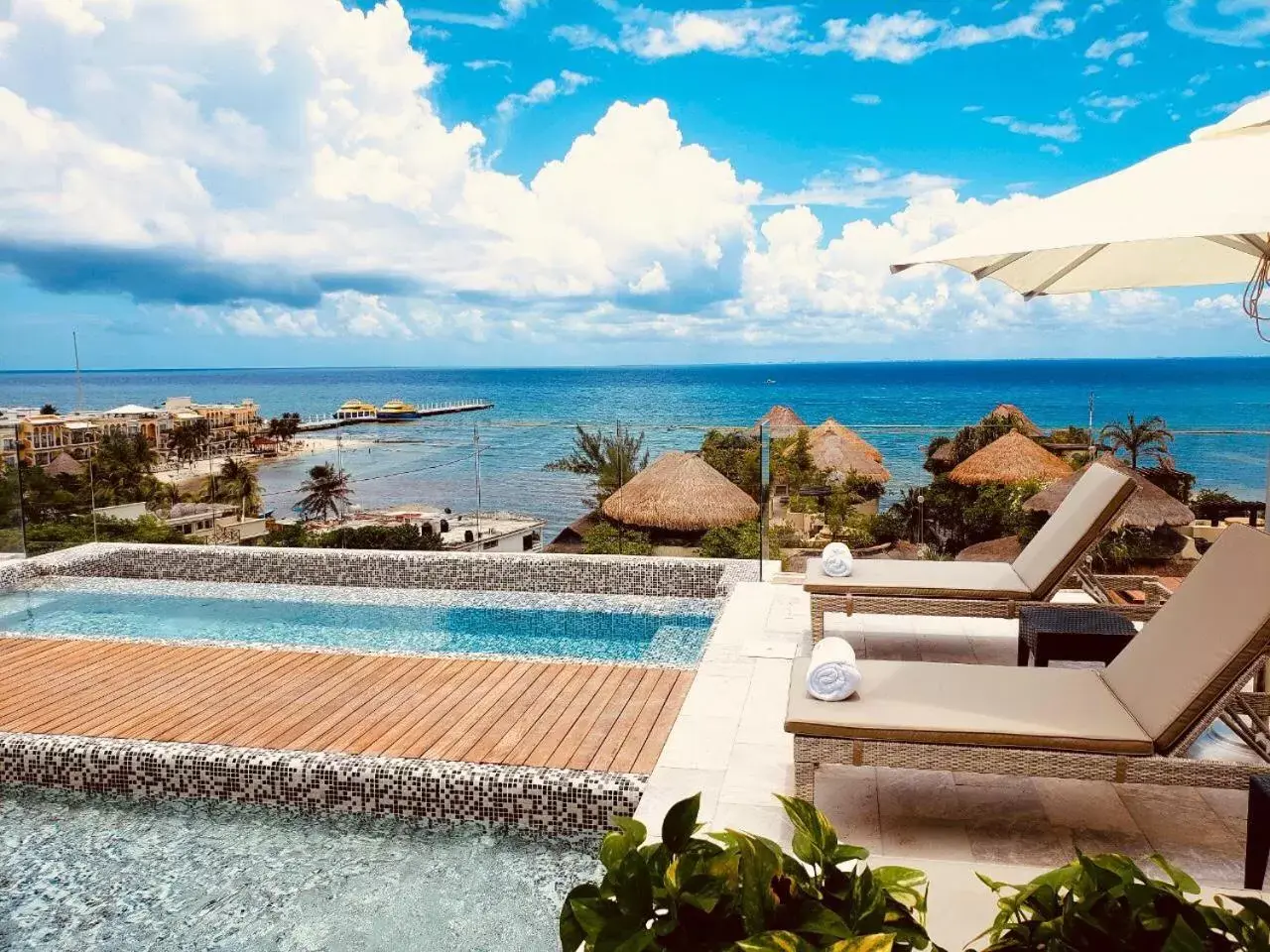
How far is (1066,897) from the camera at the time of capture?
837 mm

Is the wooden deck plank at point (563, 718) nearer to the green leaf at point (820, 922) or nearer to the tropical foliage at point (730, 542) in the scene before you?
the tropical foliage at point (730, 542)

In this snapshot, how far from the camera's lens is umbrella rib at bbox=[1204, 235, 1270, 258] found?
357 cm

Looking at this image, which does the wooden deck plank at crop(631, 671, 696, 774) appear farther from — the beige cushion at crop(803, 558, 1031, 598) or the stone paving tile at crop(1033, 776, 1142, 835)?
the stone paving tile at crop(1033, 776, 1142, 835)

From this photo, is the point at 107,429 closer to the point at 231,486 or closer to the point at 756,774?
the point at 231,486

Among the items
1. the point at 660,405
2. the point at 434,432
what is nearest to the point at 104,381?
the point at 660,405

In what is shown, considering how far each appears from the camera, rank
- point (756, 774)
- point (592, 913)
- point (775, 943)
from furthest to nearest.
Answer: point (756, 774) < point (592, 913) < point (775, 943)

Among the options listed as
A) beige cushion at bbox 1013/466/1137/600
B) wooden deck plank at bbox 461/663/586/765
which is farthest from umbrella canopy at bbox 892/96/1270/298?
wooden deck plank at bbox 461/663/586/765

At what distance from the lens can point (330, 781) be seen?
151 inches

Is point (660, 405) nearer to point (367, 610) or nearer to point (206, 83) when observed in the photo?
point (206, 83)

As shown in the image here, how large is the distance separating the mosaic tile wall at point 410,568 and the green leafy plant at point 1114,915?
20.7ft

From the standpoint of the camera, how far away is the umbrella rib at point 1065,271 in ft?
13.8

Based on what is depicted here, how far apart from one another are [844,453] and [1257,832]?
4.73 metres

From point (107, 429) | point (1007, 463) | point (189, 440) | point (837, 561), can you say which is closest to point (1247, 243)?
Result: point (837, 561)

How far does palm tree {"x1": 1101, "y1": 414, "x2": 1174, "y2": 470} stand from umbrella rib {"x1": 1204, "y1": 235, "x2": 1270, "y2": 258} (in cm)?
330
